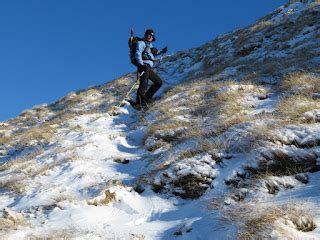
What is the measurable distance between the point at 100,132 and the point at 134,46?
13.8 ft

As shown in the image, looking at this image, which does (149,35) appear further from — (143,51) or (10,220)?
(10,220)

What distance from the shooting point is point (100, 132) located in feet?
40.5

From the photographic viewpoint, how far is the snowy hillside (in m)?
5.61

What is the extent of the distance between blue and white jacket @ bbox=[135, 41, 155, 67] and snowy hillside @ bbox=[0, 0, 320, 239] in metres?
1.74

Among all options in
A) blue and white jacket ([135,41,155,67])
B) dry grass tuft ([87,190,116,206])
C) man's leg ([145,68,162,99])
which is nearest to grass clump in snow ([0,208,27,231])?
dry grass tuft ([87,190,116,206])

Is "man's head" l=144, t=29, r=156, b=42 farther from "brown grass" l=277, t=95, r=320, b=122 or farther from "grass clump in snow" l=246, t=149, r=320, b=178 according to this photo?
"grass clump in snow" l=246, t=149, r=320, b=178

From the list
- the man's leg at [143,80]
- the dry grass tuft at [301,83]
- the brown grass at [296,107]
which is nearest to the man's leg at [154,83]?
the man's leg at [143,80]

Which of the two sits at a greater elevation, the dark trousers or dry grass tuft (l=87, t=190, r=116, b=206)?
the dark trousers

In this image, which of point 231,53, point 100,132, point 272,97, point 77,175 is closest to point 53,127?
point 100,132

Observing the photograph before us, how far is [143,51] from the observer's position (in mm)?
15359

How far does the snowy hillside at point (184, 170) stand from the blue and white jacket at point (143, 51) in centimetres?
174

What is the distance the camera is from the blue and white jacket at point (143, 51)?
14992 millimetres

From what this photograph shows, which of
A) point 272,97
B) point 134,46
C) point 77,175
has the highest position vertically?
point 134,46

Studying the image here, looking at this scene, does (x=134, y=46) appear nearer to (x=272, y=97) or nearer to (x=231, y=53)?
(x=272, y=97)
